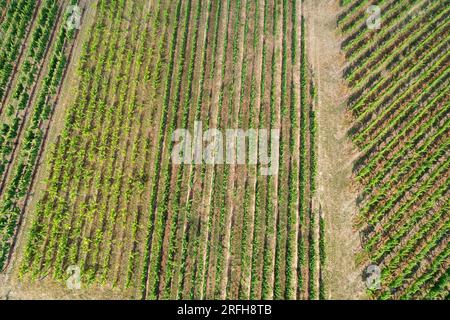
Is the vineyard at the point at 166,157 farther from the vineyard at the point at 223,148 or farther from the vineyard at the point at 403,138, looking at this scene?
the vineyard at the point at 403,138

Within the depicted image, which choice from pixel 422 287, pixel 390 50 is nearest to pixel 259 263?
pixel 422 287

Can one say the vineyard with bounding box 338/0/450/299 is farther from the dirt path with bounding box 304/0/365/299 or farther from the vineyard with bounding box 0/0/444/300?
the dirt path with bounding box 304/0/365/299

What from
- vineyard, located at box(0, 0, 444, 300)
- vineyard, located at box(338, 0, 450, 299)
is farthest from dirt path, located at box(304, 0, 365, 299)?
vineyard, located at box(338, 0, 450, 299)

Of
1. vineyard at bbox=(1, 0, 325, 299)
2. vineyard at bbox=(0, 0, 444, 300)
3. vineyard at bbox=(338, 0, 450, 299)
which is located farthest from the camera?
vineyard at bbox=(1, 0, 325, 299)

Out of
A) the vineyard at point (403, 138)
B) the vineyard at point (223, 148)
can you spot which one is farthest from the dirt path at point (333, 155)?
the vineyard at point (403, 138)

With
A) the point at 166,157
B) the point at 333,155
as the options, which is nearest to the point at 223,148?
the point at 166,157
